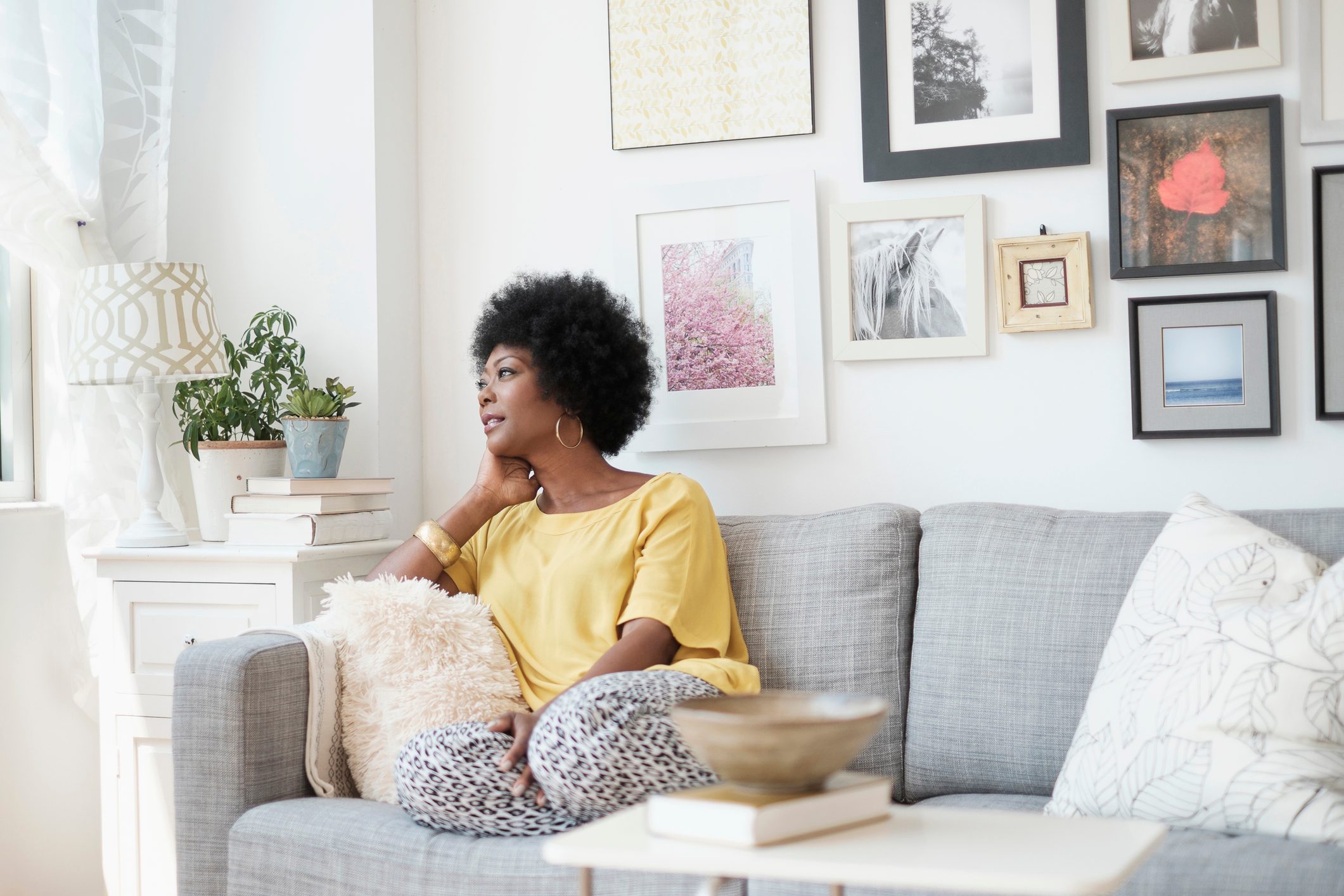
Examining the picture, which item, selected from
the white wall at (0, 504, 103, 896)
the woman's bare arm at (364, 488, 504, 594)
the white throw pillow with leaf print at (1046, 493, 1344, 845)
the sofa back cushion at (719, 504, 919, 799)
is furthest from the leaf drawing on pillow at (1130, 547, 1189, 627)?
the white wall at (0, 504, 103, 896)

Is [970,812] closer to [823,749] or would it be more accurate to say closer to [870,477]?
[823,749]

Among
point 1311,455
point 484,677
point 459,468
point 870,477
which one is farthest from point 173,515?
point 1311,455

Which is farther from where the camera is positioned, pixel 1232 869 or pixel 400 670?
pixel 400 670

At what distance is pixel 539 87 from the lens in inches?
97.4

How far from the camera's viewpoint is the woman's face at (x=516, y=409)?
204cm

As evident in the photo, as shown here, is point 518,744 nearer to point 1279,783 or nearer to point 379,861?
point 379,861

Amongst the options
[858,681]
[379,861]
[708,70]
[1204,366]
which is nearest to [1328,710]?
[858,681]

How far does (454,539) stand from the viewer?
2.04 metres

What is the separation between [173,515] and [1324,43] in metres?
2.45

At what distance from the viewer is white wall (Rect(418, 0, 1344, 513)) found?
79.3 inches

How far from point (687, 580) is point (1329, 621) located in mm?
877

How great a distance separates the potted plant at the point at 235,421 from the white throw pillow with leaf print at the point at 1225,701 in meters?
1.60

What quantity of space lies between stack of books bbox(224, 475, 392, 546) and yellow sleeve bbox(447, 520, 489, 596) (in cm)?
26

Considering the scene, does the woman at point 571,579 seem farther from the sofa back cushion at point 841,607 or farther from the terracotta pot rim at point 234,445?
the terracotta pot rim at point 234,445
